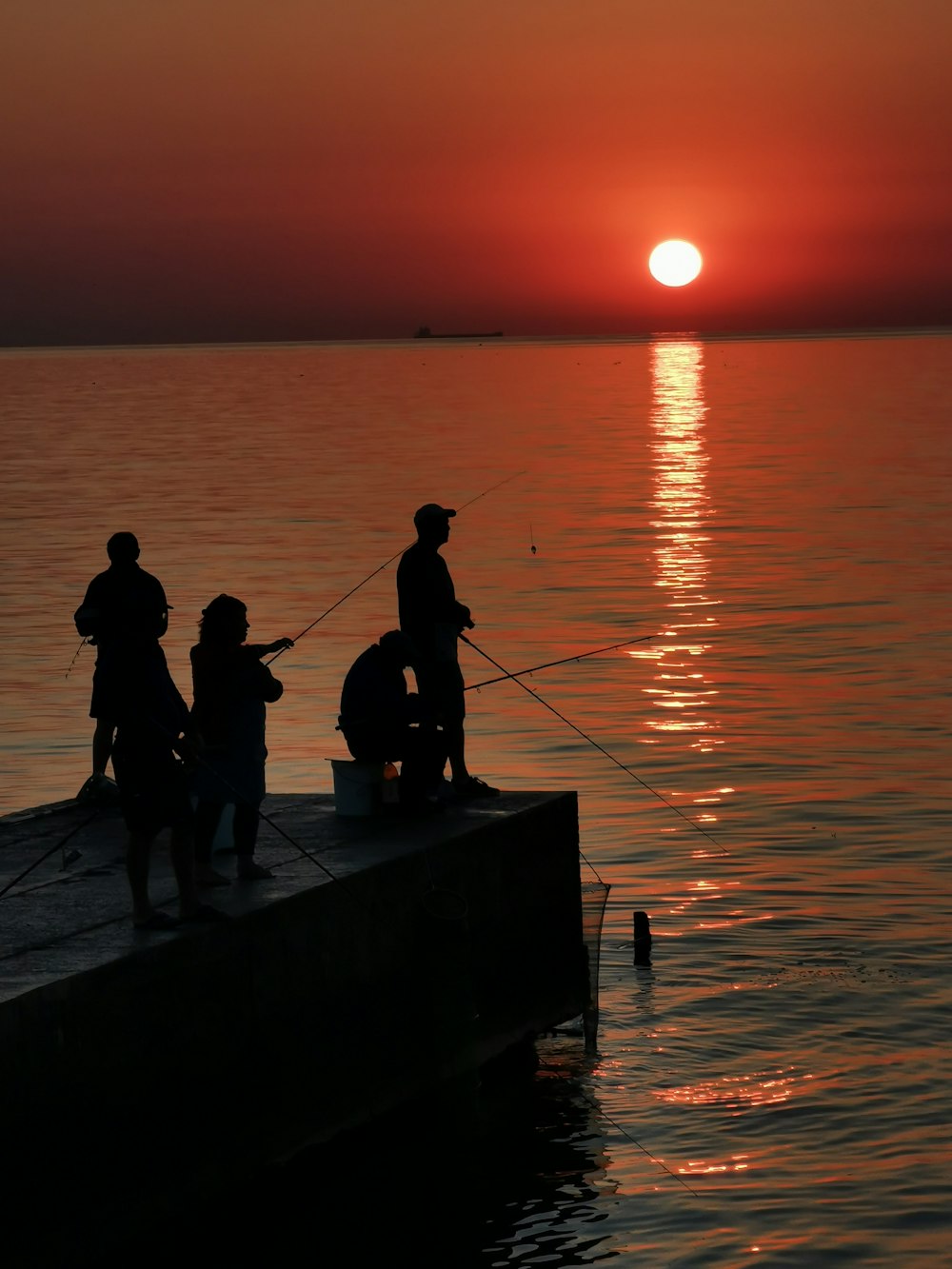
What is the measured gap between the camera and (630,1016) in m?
11.1

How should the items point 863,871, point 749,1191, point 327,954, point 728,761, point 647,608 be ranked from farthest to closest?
1. point 647,608
2. point 728,761
3. point 863,871
4. point 749,1191
5. point 327,954

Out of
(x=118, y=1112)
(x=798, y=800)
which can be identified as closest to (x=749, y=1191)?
(x=118, y=1112)

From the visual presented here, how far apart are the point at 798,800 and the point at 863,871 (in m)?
2.14

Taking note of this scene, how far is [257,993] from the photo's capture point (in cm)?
789

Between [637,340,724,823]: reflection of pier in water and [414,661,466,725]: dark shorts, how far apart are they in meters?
5.02

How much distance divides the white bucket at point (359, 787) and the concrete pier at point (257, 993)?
3.3 inches

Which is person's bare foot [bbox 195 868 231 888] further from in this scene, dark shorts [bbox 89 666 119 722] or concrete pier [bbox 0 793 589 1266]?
dark shorts [bbox 89 666 119 722]

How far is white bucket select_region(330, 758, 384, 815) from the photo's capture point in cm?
984

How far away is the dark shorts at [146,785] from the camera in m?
7.77

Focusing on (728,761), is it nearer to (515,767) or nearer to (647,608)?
(515,767)

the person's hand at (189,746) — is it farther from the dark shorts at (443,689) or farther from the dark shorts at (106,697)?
the dark shorts at (443,689)

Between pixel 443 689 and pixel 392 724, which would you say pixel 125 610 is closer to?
pixel 392 724

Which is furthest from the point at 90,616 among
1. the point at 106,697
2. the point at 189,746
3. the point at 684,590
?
the point at 684,590

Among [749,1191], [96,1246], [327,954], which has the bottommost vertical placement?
[749,1191]
